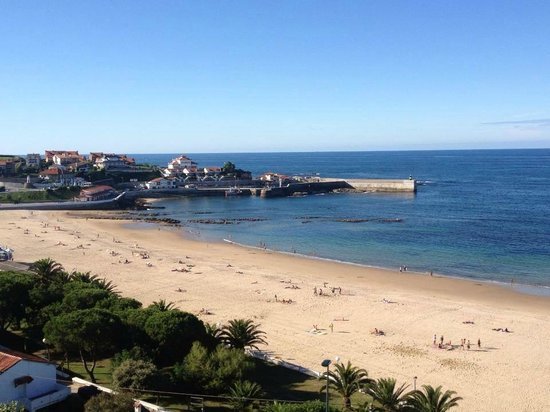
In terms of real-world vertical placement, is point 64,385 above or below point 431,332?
above

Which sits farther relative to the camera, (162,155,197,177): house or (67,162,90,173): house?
(162,155,197,177): house

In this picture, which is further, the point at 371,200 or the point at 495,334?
the point at 371,200

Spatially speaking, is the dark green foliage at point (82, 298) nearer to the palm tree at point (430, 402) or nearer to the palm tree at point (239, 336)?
the palm tree at point (239, 336)

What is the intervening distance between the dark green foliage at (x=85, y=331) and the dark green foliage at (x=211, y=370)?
296 cm

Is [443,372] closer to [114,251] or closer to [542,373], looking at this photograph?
[542,373]

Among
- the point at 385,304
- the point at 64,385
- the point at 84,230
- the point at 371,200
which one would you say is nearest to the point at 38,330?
the point at 64,385

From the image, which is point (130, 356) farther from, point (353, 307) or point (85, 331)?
point (353, 307)

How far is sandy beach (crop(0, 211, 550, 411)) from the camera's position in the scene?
24.2m

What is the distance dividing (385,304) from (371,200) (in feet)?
216

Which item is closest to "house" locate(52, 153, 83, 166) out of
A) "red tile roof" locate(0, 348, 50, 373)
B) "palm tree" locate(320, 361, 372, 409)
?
"red tile roof" locate(0, 348, 50, 373)

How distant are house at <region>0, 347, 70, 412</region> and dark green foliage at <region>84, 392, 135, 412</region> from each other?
2.44 meters

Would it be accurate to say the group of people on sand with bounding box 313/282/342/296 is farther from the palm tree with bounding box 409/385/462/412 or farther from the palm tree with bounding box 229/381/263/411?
the palm tree with bounding box 409/385/462/412

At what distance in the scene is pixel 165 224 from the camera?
235ft

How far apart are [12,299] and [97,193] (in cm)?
6862
